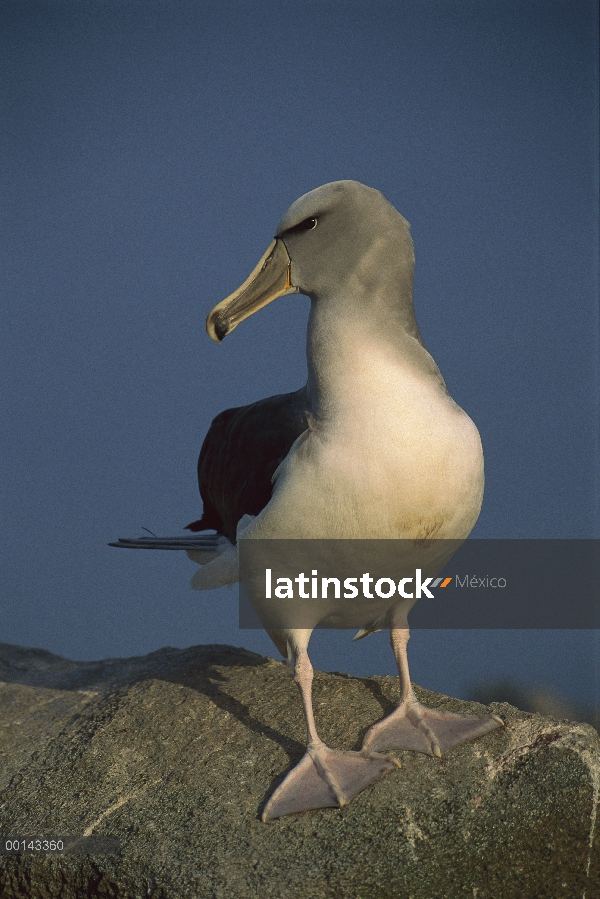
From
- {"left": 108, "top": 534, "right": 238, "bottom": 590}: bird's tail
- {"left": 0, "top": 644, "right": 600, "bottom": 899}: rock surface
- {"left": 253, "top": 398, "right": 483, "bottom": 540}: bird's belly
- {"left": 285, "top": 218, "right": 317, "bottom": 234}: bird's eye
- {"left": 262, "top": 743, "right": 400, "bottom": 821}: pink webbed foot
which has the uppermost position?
{"left": 285, "top": 218, "right": 317, "bottom": 234}: bird's eye

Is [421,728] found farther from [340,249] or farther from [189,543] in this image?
[340,249]

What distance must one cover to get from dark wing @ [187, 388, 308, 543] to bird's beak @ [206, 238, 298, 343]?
36 centimetres

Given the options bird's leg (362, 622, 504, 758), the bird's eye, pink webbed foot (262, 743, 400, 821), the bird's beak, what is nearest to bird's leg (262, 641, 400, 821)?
pink webbed foot (262, 743, 400, 821)

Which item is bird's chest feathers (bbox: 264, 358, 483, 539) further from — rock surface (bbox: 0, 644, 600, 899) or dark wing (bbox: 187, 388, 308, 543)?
rock surface (bbox: 0, 644, 600, 899)

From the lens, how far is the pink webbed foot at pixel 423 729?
10.6 ft

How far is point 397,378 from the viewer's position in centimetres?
289

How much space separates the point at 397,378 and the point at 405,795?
140 centimetres

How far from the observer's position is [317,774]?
3.06 metres

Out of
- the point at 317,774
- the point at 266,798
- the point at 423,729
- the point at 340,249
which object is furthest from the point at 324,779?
the point at 340,249

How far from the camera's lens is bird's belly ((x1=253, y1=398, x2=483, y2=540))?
9.28 feet

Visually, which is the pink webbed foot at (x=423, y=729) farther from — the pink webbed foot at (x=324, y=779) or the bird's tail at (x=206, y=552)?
the bird's tail at (x=206, y=552)

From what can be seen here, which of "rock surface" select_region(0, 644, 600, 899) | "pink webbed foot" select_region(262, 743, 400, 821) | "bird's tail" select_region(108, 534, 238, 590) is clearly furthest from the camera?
"bird's tail" select_region(108, 534, 238, 590)

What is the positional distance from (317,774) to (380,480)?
1076 millimetres

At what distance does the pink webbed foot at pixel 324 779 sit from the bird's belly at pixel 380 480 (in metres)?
0.81
